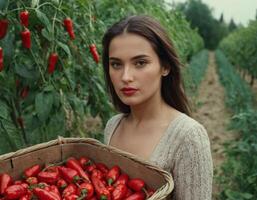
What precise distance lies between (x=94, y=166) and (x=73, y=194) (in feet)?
0.65

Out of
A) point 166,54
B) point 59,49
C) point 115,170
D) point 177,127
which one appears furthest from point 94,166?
point 59,49

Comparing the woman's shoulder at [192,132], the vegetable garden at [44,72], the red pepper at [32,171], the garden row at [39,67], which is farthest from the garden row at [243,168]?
the red pepper at [32,171]

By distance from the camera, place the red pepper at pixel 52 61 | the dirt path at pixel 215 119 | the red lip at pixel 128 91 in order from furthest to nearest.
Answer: the dirt path at pixel 215 119 < the red pepper at pixel 52 61 < the red lip at pixel 128 91

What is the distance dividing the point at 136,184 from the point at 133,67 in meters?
0.39

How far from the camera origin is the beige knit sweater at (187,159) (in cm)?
A: 146

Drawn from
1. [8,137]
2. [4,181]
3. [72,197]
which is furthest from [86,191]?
[8,137]

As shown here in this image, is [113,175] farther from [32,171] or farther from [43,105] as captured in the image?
[43,105]

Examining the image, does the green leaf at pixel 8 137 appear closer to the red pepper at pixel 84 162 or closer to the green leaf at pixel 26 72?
the green leaf at pixel 26 72

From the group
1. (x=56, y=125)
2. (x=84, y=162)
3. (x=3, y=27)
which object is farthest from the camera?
(x=56, y=125)

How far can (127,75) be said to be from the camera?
1.46m

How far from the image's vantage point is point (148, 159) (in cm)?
154

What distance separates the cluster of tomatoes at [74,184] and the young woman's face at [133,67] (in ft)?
0.89

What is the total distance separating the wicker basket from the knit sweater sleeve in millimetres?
84

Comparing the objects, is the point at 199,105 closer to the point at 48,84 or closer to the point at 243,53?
the point at 243,53
